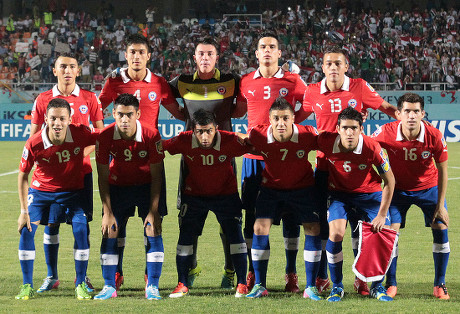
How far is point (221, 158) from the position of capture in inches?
238

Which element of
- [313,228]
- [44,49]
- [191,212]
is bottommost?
[313,228]

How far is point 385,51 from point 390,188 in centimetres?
2295

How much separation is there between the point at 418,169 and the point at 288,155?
114 cm

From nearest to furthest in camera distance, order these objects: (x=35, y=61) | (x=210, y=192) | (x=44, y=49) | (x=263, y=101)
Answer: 1. (x=210, y=192)
2. (x=263, y=101)
3. (x=35, y=61)
4. (x=44, y=49)

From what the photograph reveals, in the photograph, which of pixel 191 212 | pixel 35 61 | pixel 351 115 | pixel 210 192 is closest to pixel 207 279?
pixel 191 212

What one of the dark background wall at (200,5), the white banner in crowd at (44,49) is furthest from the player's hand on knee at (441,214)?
the dark background wall at (200,5)

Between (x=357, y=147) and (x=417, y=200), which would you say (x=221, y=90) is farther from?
(x=417, y=200)

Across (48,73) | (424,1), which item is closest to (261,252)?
(48,73)

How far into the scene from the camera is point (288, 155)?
5.96m

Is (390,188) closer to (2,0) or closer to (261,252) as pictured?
(261,252)

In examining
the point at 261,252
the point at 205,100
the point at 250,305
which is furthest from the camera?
the point at 205,100

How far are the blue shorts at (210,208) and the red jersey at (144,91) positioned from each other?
98 centimetres

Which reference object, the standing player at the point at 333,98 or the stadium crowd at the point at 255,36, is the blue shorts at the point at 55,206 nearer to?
the standing player at the point at 333,98

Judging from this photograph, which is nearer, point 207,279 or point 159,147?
point 159,147
